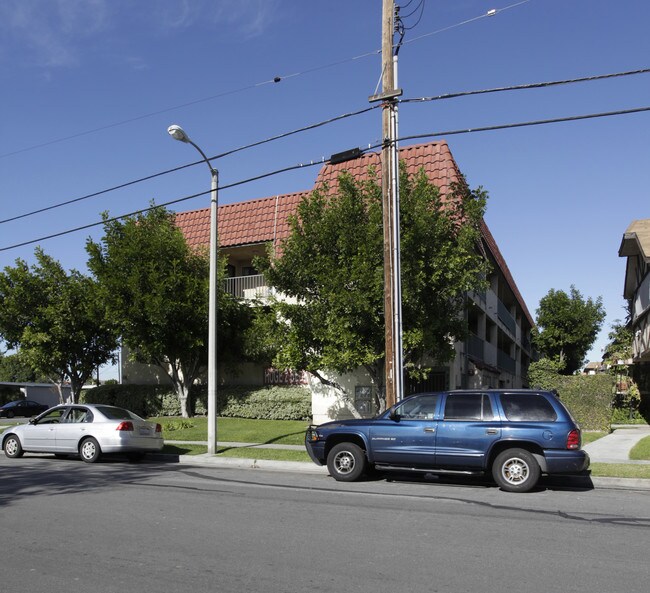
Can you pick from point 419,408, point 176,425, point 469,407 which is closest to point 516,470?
point 469,407

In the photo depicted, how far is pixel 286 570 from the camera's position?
19.2 feet

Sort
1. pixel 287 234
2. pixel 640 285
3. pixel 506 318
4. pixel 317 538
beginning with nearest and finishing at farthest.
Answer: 1. pixel 317 538
2. pixel 640 285
3. pixel 287 234
4. pixel 506 318

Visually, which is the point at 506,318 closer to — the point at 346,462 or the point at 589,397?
the point at 589,397

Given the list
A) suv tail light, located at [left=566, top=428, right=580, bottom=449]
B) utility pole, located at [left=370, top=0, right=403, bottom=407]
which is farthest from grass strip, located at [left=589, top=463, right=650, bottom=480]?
utility pole, located at [left=370, top=0, right=403, bottom=407]

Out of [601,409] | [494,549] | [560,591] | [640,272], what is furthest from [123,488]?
[640,272]

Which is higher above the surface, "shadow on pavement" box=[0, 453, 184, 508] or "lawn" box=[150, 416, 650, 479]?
"lawn" box=[150, 416, 650, 479]

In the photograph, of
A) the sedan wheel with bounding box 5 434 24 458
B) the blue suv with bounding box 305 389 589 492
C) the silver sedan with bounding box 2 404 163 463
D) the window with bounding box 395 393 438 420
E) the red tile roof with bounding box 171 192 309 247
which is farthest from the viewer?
the red tile roof with bounding box 171 192 309 247

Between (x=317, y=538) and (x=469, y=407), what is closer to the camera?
(x=317, y=538)

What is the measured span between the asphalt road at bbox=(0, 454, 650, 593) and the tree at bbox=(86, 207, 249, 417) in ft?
42.8

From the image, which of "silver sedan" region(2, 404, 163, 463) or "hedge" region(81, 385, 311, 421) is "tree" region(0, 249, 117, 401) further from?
"silver sedan" region(2, 404, 163, 463)

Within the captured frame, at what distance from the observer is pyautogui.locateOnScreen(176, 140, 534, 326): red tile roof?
73.1ft

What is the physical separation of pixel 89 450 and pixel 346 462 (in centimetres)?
682

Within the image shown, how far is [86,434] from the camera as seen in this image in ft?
50.4

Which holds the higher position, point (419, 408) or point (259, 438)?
point (419, 408)
